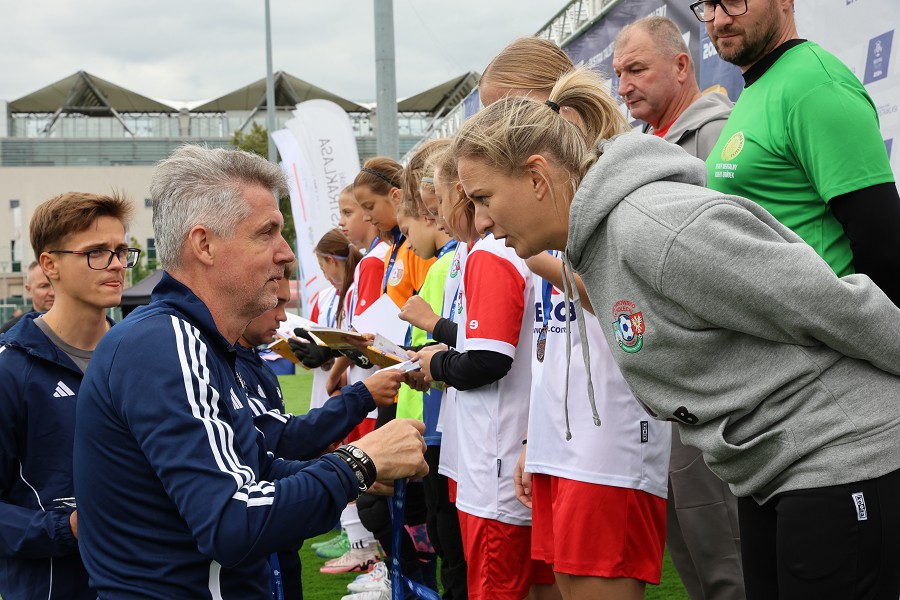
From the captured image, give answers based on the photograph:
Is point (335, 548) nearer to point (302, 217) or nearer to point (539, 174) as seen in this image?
point (539, 174)

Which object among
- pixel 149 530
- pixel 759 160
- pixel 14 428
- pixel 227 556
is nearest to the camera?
pixel 227 556

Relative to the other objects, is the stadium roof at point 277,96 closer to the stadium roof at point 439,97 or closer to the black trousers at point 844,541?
the stadium roof at point 439,97

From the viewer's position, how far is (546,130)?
7.48ft

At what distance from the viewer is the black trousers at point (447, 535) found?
396 cm

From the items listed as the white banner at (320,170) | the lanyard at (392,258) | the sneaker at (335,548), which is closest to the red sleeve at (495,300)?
the lanyard at (392,258)

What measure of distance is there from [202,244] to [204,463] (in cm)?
56

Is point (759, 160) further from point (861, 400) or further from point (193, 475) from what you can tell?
point (193, 475)

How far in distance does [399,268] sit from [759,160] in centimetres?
269

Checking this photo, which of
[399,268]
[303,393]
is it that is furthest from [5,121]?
[399,268]

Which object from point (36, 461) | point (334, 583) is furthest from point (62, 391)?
point (334, 583)

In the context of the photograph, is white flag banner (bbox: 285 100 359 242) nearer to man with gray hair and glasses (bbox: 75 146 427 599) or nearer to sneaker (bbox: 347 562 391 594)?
sneaker (bbox: 347 562 391 594)

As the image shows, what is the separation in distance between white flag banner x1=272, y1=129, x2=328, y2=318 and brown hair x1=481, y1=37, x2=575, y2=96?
7.55m

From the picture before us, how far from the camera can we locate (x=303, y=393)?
17.4 m

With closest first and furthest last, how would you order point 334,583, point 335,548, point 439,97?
point 334,583 < point 335,548 < point 439,97
